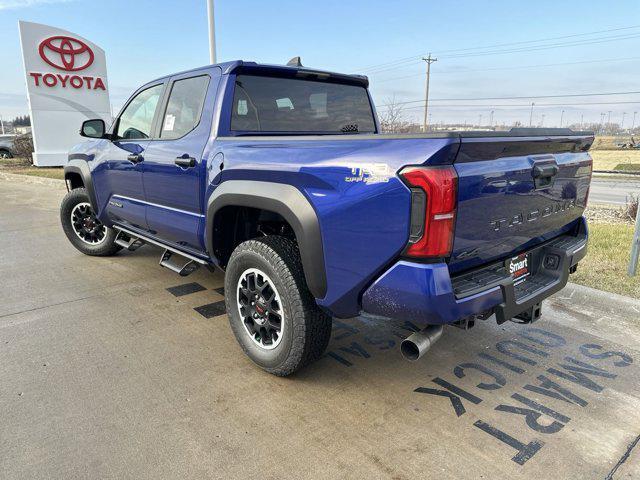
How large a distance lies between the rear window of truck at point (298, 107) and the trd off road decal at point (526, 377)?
1650 mm

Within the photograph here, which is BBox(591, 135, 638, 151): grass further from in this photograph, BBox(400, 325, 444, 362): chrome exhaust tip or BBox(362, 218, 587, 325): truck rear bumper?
BBox(400, 325, 444, 362): chrome exhaust tip

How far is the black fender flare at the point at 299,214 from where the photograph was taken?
7.96ft

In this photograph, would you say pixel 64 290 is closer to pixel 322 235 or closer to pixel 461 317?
pixel 322 235

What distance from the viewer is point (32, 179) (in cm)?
1411

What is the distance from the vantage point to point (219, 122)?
3238 mm

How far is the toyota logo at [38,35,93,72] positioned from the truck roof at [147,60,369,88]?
16.6 m

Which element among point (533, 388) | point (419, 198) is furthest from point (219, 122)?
point (533, 388)

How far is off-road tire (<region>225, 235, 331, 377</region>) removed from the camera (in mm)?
2625

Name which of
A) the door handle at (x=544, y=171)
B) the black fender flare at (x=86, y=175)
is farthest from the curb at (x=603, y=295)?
the black fender flare at (x=86, y=175)

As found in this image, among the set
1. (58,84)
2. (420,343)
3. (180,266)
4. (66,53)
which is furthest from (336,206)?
(66,53)

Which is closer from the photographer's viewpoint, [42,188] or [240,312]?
[240,312]

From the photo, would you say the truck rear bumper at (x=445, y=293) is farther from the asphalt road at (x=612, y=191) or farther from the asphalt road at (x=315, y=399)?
the asphalt road at (x=612, y=191)

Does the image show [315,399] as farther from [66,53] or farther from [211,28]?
[66,53]

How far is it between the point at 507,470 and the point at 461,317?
0.72 meters
